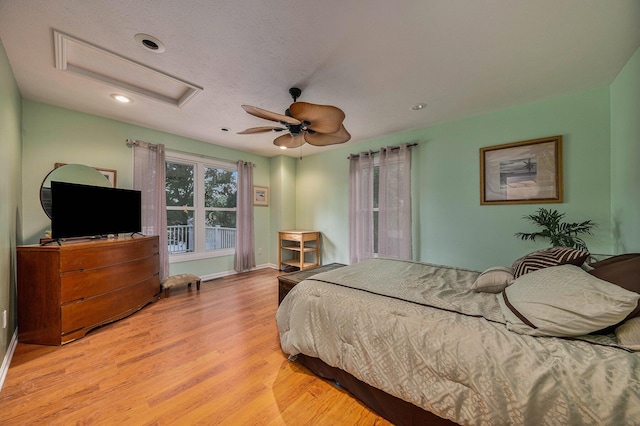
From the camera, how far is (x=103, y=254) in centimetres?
251

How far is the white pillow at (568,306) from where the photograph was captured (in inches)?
40.6

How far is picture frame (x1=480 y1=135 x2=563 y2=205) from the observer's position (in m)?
2.61

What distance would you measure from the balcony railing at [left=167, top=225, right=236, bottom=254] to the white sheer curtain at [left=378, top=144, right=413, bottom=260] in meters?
3.02

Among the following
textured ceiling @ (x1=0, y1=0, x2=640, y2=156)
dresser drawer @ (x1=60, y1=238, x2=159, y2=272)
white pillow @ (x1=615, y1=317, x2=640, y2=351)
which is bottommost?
white pillow @ (x1=615, y1=317, x2=640, y2=351)

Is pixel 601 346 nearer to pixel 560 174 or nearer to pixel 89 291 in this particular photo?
pixel 560 174

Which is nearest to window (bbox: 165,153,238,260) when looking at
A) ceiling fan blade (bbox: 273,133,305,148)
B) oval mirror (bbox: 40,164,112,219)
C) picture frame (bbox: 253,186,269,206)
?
picture frame (bbox: 253,186,269,206)

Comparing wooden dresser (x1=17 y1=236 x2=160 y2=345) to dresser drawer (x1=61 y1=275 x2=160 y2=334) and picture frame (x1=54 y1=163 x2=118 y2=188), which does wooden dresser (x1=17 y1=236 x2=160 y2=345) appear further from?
picture frame (x1=54 y1=163 x2=118 y2=188)

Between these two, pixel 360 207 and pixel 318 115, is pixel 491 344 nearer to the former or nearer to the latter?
pixel 318 115

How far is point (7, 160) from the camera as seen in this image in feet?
6.38

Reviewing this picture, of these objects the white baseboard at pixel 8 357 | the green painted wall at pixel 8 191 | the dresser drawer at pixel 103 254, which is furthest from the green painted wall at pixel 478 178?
the white baseboard at pixel 8 357

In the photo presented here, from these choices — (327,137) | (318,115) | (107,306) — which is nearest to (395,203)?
(327,137)

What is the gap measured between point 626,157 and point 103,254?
205 inches

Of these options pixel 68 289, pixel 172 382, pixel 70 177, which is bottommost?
pixel 172 382

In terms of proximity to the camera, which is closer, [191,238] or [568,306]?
[568,306]
